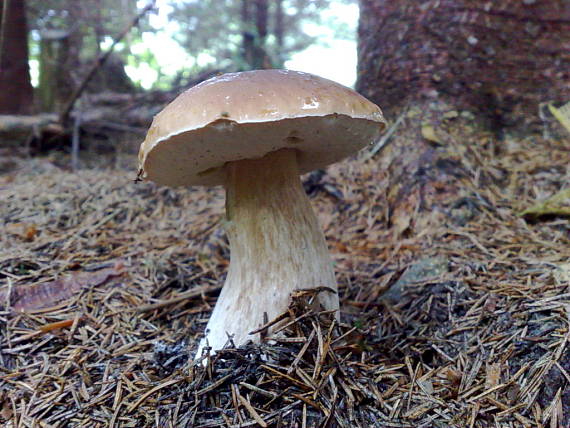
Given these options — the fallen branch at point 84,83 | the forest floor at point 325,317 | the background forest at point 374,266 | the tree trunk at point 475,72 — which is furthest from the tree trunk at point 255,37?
the forest floor at point 325,317

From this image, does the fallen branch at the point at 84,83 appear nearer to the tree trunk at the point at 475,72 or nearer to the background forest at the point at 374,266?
the background forest at the point at 374,266

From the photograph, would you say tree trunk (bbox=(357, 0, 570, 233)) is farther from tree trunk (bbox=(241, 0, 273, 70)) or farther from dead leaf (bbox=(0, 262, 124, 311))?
tree trunk (bbox=(241, 0, 273, 70))

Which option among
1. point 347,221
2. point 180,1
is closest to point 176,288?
point 347,221

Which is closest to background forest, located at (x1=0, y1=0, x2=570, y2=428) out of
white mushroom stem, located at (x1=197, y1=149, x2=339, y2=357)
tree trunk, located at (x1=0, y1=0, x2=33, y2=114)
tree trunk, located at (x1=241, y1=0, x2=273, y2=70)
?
white mushroom stem, located at (x1=197, y1=149, x2=339, y2=357)

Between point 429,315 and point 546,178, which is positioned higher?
point 546,178

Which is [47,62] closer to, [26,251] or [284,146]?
[26,251]

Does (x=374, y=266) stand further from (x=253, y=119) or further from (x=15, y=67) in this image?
(x=15, y=67)

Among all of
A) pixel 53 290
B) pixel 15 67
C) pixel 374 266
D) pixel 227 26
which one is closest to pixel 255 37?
pixel 227 26
